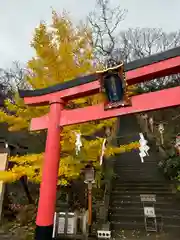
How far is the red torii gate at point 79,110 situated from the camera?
17.7 ft

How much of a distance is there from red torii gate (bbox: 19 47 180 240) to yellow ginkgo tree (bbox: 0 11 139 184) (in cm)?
178

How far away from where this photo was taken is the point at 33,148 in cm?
1488

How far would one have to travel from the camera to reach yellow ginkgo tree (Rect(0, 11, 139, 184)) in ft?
27.5

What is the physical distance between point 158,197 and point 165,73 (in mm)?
7730

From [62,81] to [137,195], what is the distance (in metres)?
7.04

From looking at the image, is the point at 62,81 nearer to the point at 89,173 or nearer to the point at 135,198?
the point at 89,173

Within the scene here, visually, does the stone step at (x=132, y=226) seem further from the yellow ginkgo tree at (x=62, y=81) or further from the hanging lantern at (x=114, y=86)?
the hanging lantern at (x=114, y=86)

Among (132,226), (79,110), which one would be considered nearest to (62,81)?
(79,110)

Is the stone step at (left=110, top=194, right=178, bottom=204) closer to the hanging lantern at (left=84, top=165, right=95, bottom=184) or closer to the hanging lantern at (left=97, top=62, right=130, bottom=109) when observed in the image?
the hanging lantern at (left=84, top=165, right=95, bottom=184)

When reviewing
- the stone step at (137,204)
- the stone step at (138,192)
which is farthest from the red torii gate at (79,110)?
the stone step at (138,192)

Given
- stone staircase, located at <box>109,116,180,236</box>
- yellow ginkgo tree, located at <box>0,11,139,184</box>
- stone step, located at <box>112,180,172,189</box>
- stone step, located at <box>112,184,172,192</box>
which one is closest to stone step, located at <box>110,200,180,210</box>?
stone staircase, located at <box>109,116,180,236</box>

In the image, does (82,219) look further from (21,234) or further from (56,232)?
(21,234)

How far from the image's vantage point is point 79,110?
6.48 metres

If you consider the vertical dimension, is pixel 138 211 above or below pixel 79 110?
below
